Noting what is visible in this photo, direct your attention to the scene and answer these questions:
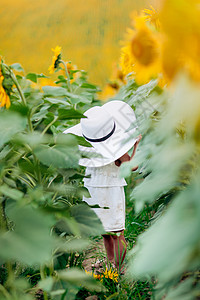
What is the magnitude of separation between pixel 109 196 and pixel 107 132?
0.29m

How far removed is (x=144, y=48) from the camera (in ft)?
2.16

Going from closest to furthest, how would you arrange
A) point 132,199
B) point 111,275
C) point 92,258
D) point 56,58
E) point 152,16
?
point 132,199 → point 152,16 → point 111,275 → point 92,258 → point 56,58

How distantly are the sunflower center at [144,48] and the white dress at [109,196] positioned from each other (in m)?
0.92

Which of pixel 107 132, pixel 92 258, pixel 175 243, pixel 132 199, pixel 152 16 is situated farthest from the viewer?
pixel 92 258

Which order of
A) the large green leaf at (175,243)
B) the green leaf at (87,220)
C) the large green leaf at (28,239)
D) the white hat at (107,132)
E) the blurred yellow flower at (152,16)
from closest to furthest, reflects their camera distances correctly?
the large green leaf at (175,243), the large green leaf at (28,239), the green leaf at (87,220), the blurred yellow flower at (152,16), the white hat at (107,132)

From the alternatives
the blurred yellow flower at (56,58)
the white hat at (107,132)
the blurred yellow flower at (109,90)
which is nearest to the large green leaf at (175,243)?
the white hat at (107,132)

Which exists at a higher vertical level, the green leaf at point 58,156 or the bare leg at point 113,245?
the green leaf at point 58,156

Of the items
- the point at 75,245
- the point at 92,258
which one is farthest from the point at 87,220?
the point at 92,258

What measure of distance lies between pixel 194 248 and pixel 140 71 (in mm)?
358

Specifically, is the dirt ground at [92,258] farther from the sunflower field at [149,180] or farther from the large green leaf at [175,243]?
the large green leaf at [175,243]

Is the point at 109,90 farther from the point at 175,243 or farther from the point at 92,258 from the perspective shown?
the point at 175,243

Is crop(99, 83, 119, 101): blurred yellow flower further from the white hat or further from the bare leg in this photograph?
the bare leg

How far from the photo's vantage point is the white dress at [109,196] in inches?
61.3

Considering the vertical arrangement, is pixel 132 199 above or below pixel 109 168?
above
